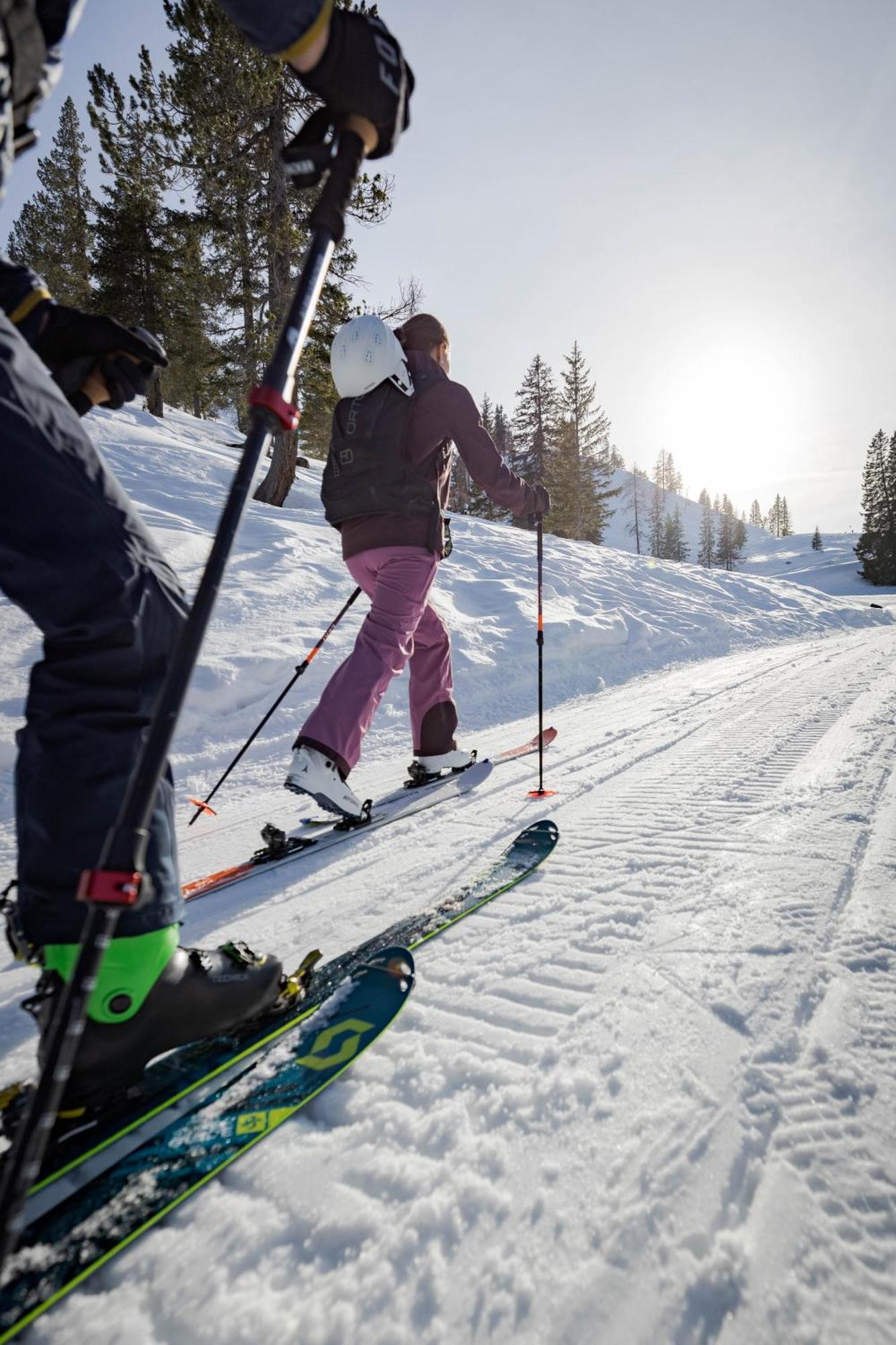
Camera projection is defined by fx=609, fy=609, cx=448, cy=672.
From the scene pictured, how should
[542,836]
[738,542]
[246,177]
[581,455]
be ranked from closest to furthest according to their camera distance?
[542,836] < [246,177] < [581,455] < [738,542]

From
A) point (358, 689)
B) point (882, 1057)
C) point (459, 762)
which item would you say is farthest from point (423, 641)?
point (882, 1057)

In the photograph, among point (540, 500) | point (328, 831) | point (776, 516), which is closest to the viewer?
point (328, 831)

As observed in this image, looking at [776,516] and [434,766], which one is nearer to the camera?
[434,766]

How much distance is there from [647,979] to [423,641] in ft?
7.26

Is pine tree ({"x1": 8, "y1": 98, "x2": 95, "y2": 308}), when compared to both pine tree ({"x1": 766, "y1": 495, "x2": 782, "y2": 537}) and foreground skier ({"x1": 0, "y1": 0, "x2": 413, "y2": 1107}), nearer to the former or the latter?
foreground skier ({"x1": 0, "y1": 0, "x2": 413, "y2": 1107})

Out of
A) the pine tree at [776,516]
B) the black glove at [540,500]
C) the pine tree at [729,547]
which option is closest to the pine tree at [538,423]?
the black glove at [540,500]

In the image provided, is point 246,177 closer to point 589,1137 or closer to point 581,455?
point 589,1137

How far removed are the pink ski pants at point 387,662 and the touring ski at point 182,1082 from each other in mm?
877

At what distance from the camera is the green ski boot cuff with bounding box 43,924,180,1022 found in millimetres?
979

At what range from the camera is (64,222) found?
25.5m

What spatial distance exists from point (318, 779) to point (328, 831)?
0.40 metres

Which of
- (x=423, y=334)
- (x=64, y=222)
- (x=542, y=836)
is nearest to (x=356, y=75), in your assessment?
(x=423, y=334)

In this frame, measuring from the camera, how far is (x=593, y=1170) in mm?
953

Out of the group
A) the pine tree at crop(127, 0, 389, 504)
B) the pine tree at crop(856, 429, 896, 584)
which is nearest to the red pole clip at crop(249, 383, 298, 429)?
the pine tree at crop(127, 0, 389, 504)
